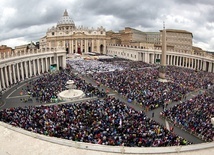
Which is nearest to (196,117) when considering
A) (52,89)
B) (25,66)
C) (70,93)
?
(70,93)

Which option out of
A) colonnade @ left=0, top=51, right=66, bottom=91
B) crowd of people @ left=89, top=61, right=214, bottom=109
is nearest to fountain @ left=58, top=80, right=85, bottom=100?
crowd of people @ left=89, top=61, right=214, bottom=109

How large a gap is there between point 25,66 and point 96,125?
37.2 metres

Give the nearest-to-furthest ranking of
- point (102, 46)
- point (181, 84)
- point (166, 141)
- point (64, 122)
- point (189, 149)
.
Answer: point (189, 149), point (166, 141), point (64, 122), point (181, 84), point (102, 46)

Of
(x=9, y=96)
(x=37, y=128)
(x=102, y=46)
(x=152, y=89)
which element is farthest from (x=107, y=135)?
(x=102, y=46)

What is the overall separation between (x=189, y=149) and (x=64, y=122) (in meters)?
12.2

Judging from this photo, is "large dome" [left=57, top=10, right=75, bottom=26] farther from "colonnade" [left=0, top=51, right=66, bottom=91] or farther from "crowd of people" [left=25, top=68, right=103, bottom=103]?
"crowd of people" [left=25, top=68, right=103, bottom=103]

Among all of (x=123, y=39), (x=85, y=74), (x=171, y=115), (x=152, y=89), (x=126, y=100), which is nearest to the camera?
(x=171, y=115)

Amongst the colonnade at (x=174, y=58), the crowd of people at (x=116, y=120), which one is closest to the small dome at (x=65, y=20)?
the colonnade at (x=174, y=58)

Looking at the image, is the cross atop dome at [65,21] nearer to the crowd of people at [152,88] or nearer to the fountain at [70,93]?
the crowd of people at [152,88]

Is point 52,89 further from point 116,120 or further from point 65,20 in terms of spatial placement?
point 65,20

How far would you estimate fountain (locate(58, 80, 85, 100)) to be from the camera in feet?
103

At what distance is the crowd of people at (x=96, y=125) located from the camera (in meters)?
17.2

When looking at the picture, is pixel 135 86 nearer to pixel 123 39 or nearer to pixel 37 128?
pixel 37 128

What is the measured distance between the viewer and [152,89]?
110ft
